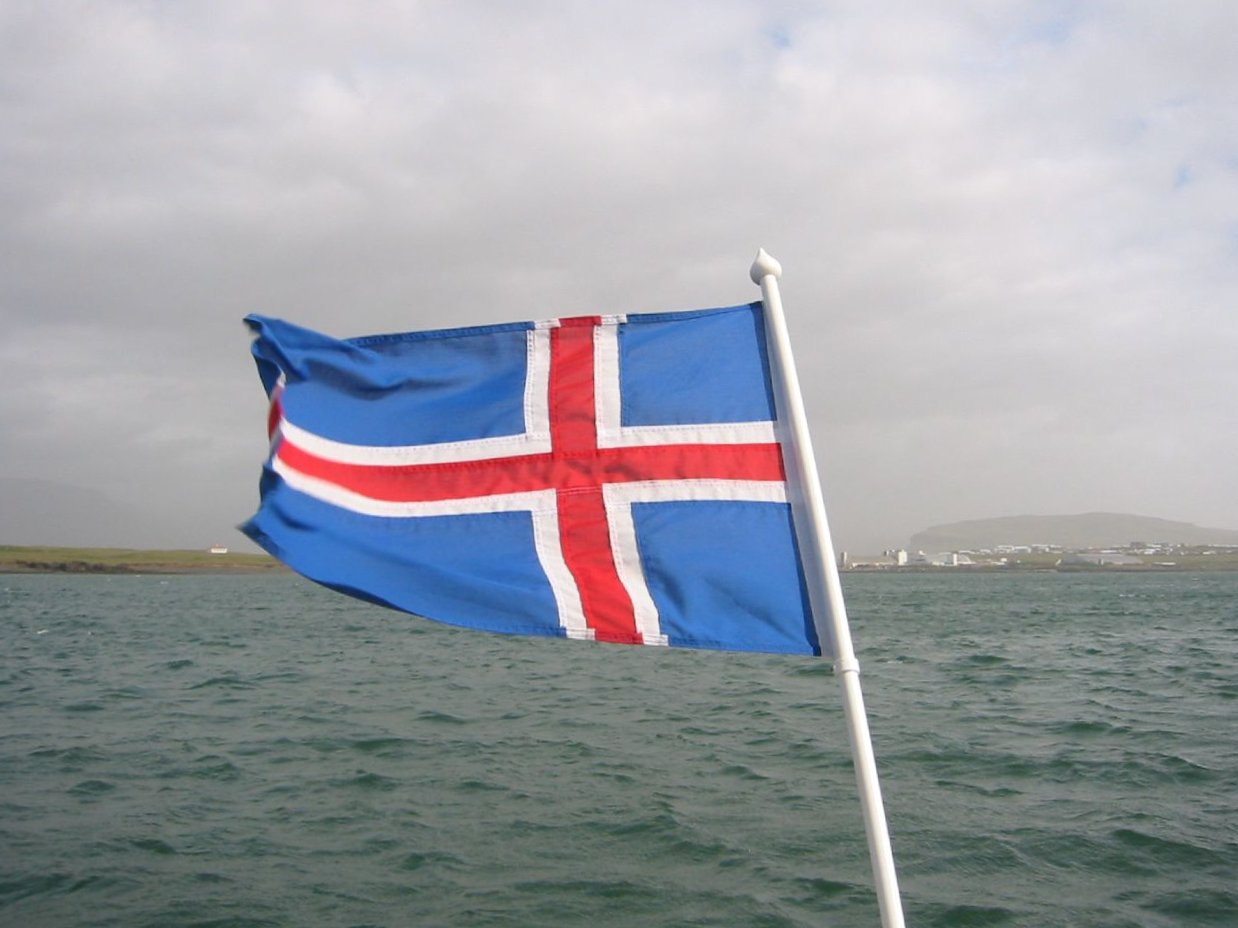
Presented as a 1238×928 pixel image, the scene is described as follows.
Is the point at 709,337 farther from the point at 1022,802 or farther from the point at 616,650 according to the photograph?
the point at 616,650

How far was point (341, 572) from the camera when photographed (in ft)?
13.9

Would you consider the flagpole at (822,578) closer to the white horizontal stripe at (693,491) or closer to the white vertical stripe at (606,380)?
the white horizontal stripe at (693,491)

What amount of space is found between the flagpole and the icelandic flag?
0.09 meters

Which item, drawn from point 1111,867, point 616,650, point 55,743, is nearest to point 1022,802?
point 1111,867

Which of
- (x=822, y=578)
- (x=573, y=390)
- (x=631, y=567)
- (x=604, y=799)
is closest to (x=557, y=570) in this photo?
(x=631, y=567)

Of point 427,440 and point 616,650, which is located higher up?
point 427,440

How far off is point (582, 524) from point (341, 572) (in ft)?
3.35

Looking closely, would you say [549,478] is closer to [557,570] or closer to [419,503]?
[557,570]

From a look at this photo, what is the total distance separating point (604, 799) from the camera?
39.0 ft

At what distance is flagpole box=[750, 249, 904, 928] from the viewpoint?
344 centimetres

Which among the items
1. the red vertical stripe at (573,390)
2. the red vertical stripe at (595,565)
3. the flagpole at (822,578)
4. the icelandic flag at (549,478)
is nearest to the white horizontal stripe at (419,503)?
the icelandic flag at (549,478)

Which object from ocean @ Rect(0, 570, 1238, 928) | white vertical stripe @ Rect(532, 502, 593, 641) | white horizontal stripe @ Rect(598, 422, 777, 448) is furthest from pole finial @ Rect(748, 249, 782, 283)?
ocean @ Rect(0, 570, 1238, 928)

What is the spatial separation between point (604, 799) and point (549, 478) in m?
8.38

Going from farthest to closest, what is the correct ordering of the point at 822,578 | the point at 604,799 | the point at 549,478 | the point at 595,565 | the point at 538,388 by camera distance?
the point at 604,799
the point at 538,388
the point at 549,478
the point at 595,565
the point at 822,578
